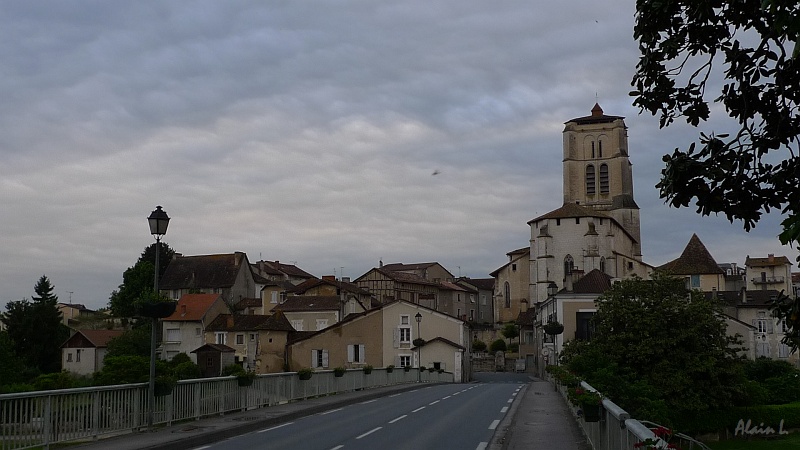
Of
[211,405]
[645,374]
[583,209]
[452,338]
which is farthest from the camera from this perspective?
[583,209]

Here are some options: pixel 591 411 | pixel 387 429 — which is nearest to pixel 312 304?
pixel 387 429

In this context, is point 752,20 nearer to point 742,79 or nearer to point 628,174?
point 742,79

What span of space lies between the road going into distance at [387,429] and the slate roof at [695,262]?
231ft

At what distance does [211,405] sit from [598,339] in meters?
18.7

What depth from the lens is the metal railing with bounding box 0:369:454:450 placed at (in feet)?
39.7

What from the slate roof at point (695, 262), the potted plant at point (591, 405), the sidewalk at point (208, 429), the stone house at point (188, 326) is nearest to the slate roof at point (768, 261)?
the slate roof at point (695, 262)

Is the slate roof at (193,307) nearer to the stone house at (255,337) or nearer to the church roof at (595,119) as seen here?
the stone house at (255,337)

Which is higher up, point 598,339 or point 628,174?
point 628,174

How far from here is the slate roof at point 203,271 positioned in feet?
328

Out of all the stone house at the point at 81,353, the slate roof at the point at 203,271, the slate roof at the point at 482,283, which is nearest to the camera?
the stone house at the point at 81,353

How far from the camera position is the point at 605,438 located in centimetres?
1106

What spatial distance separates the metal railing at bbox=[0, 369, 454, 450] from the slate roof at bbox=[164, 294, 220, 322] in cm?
5966

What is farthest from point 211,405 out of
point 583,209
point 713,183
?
point 583,209

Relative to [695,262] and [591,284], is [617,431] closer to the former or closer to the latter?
[591,284]
